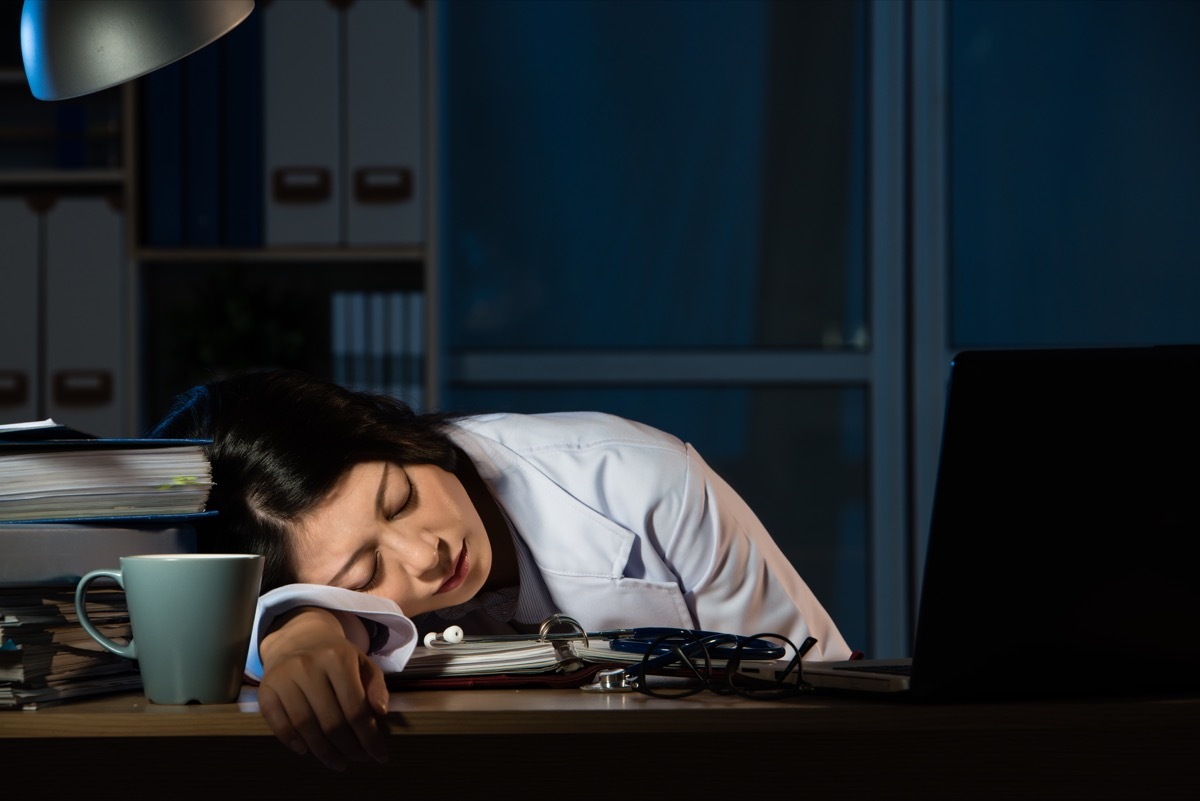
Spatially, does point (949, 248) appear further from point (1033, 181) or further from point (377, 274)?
point (377, 274)

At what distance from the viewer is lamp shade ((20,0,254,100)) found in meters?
0.91


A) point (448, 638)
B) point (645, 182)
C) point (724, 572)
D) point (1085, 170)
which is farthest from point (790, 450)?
point (448, 638)

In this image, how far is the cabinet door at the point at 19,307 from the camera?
8.76 feet

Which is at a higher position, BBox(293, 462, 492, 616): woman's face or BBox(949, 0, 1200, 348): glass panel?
BBox(949, 0, 1200, 348): glass panel

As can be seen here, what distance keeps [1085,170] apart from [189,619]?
3051mm

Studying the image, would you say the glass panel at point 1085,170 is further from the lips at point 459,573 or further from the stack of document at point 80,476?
the stack of document at point 80,476

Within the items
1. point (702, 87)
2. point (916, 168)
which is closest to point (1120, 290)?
point (916, 168)

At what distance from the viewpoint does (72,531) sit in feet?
2.33

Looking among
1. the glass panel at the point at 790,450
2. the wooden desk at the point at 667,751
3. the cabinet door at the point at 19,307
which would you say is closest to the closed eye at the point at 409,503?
the wooden desk at the point at 667,751

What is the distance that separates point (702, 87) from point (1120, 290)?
4.04ft

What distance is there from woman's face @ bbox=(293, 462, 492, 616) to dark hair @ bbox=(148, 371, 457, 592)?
Result: 0.6 inches

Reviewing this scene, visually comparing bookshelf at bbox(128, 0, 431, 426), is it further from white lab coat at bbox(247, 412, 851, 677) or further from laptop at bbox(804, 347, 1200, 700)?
laptop at bbox(804, 347, 1200, 700)

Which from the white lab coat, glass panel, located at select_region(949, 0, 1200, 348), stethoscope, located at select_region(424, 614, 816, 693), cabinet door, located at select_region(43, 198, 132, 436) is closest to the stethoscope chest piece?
stethoscope, located at select_region(424, 614, 816, 693)

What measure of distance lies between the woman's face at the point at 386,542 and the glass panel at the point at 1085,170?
241cm
